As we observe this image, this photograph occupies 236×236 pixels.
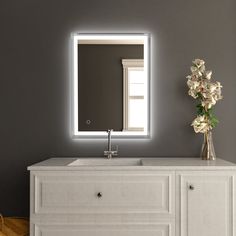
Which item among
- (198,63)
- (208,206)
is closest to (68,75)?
(198,63)

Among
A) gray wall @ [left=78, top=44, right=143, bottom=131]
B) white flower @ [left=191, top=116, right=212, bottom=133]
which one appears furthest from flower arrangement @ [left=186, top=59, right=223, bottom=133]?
gray wall @ [left=78, top=44, right=143, bottom=131]

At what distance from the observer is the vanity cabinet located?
243 centimetres

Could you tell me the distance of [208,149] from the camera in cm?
284

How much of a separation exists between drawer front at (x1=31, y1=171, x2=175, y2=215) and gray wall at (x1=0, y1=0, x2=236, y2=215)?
2.01 ft

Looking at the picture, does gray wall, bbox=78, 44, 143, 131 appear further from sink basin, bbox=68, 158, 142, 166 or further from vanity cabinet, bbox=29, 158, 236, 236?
vanity cabinet, bbox=29, 158, 236, 236

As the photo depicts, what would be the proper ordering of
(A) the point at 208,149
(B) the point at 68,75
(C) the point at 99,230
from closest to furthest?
(C) the point at 99,230 < (A) the point at 208,149 < (B) the point at 68,75

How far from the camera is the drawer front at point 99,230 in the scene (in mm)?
2422

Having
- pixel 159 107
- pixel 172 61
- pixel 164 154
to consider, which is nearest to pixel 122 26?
pixel 172 61

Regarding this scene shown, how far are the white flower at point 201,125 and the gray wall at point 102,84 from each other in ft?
1.96

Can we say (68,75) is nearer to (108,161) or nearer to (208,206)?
(108,161)

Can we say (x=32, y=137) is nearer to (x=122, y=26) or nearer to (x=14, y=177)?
(x=14, y=177)

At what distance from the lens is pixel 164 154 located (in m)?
3.03

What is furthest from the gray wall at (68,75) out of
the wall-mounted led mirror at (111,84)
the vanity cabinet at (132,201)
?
the vanity cabinet at (132,201)

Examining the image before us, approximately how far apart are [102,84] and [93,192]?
996 mm
